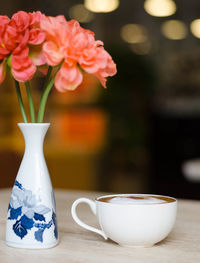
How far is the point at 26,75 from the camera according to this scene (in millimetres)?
786

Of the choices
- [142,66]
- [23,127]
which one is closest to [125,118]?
[142,66]

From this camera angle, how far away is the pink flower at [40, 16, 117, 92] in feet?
2.56

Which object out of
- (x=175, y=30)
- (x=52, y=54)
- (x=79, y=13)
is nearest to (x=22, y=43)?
(x=52, y=54)

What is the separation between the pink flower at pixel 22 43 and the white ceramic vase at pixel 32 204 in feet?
0.31

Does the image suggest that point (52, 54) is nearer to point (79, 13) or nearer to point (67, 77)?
point (67, 77)

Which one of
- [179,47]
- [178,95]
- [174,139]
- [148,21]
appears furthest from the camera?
[148,21]

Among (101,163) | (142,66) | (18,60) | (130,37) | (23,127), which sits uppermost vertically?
(130,37)

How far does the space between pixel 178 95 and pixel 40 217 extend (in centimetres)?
477

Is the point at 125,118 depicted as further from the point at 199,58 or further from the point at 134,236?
the point at 134,236

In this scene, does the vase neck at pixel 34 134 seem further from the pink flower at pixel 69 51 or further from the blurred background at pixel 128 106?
the blurred background at pixel 128 106

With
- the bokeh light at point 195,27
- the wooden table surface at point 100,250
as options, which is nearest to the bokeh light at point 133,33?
the bokeh light at point 195,27

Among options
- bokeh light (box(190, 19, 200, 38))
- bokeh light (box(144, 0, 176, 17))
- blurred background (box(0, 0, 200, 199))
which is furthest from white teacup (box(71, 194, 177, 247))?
bokeh light (box(190, 19, 200, 38))

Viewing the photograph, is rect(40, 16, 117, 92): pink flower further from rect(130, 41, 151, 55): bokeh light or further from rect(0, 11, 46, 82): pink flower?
rect(130, 41, 151, 55): bokeh light

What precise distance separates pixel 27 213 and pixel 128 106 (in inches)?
211
